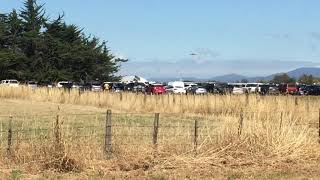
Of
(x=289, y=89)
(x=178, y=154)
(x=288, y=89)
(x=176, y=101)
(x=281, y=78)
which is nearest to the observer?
(x=178, y=154)

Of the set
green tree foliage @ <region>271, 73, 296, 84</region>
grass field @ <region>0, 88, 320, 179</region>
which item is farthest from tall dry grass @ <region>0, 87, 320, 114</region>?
green tree foliage @ <region>271, 73, 296, 84</region>

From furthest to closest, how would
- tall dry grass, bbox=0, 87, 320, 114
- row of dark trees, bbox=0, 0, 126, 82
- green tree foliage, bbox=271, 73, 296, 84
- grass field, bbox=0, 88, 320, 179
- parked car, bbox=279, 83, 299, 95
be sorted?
green tree foliage, bbox=271, 73, 296, 84 < row of dark trees, bbox=0, 0, 126, 82 < parked car, bbox=279, 83, 299, 95 < tall dry grass, bbox=0, 87, 320, 114 < grass field, bbox=0, 88, 320, 179

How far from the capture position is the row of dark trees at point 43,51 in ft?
261

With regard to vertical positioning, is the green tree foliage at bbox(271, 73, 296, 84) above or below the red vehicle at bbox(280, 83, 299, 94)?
above

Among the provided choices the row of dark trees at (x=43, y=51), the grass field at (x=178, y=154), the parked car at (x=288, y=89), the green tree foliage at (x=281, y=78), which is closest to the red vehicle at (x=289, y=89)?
the parked car at (x=288, y=89)

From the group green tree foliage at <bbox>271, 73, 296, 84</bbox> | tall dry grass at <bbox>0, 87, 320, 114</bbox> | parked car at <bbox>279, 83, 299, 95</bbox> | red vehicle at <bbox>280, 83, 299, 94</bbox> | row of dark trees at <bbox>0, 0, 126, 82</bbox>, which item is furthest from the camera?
green tree foliage at <bbox>271, 73, 296, 84</bbox>

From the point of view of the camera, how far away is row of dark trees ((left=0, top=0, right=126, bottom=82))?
79500 millimetres

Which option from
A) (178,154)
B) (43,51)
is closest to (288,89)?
(43,51)

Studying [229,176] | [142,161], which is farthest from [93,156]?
→ [229,176]

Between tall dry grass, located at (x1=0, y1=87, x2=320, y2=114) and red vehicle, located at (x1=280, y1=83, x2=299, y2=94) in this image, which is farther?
red vehicle, located at (x1=280, y1=83, x2=299, y2=94)

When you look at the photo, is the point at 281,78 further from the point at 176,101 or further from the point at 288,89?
the point at 176,101

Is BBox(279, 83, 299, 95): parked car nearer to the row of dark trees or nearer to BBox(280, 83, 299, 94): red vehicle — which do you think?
BBox(280, 83, 299, 94): red vehicle

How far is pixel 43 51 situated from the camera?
81.8 meters

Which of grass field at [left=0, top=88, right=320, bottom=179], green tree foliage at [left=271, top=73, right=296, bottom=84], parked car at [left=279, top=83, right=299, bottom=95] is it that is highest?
green tree foliage at [left=271, top=73, right=296, bottom=84]
